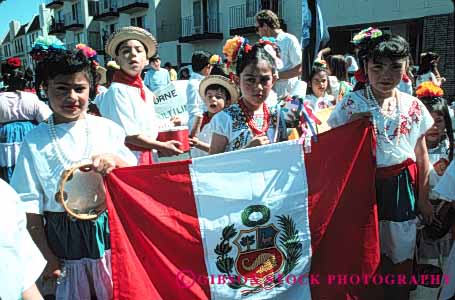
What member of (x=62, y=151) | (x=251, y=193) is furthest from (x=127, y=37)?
(x=251, y=193)

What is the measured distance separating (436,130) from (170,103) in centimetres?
289

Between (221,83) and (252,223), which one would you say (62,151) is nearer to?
(252,223)

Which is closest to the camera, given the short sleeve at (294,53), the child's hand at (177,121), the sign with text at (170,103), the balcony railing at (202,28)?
the child's hand at (177,121)

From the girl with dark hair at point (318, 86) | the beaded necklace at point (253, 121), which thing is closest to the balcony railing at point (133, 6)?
the girl with dark hair at point (318, 86)

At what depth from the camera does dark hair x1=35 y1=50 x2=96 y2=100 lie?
7.36 ft

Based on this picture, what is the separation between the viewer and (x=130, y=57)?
135 inches

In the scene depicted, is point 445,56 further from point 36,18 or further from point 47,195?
point 36,18

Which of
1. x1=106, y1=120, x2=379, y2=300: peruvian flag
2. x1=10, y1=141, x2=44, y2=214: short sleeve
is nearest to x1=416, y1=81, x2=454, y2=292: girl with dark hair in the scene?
x1=106, y1=120, x2=379, y2=300: peruvian flag

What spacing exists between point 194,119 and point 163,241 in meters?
2.53

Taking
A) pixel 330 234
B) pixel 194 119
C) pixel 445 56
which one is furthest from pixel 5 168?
pixel 445 56

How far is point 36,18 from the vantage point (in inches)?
2183

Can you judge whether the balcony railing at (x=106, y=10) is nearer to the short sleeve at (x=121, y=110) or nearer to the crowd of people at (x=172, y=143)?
the crowd of people at (x=172, y=143)

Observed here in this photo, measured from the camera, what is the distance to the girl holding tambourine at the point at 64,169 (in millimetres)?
2207

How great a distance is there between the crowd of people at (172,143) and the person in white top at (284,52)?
129cm
